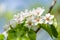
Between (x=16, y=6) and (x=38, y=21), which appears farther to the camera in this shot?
(x=16, y=6)

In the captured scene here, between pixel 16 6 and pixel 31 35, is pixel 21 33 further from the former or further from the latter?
pixel 16 6

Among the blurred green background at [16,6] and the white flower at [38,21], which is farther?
the blurred green background at [16,6]

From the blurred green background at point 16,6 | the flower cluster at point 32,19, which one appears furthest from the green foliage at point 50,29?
the blurred green background at point 16,6

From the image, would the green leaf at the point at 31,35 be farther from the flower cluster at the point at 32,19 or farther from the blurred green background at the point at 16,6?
the blurred green background at the point at 16,6

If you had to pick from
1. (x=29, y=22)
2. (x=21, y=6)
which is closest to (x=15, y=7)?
(x=21, y=6)

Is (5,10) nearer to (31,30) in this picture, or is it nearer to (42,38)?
(42,38)

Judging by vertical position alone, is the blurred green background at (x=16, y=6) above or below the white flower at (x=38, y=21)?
above

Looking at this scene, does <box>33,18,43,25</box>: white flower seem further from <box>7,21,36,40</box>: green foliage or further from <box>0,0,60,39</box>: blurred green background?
<box>0,0,60,39</box>: blurred green background

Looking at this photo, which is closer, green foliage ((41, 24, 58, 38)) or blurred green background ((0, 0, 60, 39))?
green foliage ((41, 24, 58, 38))

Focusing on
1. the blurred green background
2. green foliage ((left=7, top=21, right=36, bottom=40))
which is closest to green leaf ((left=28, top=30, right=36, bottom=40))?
green foliage ((left=7, top=21, right=36, bottom=40))

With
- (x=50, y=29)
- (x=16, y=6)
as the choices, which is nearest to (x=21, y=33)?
(x=50, y=29)

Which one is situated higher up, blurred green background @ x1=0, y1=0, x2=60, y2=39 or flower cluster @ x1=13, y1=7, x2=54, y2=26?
blurred green background @ x1=0, y1=0, x2=60, y2=39
